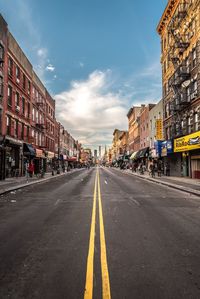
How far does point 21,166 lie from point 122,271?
98.4 ft

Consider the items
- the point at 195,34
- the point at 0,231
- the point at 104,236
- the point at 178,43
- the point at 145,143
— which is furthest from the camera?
the point at 145,143

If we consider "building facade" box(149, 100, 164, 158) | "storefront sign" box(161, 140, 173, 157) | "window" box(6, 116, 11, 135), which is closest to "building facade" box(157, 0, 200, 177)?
"storefront sign" box(161, 140, 173, 157)

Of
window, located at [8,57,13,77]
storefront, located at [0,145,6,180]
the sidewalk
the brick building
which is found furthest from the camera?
window, located at [8,57,13,77]

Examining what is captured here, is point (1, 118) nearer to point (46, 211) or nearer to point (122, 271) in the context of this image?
point (46, 211)

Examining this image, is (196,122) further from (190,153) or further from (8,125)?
(8,125)

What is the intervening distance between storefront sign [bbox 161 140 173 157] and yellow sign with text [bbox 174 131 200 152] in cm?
168

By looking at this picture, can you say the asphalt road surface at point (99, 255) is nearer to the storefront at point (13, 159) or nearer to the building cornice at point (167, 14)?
the storefront at point (13, 159)

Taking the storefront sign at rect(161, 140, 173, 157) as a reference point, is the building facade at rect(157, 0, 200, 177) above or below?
above

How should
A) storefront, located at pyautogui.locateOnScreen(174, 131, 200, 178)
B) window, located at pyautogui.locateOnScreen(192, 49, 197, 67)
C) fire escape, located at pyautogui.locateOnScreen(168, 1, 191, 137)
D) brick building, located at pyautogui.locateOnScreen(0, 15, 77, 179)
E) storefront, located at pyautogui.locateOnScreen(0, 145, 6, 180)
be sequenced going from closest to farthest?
1. storefront, located at pyautogui.locateOnScreen(0, 145, 6, 180)
2. storefront, located at pyautogui.locateOnScreen(174, 131, 200, 178)
3. brick building, located at pyautogui.locateOnScreen(0, 15, 77, 179)
4. window, located at pyautogui.locateOnScreen(192, 49, 197, 67)
5. fire escape, located at pyautogui.locateOnScreen(168, 1, 191, 137)

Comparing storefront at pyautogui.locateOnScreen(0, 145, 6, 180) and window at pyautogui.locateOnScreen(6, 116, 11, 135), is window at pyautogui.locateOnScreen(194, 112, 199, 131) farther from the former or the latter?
window at pyautogui.locateOnScreen(6, 116, 11, 135)

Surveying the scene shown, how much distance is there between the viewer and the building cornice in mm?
32750

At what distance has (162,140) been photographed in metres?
37.8

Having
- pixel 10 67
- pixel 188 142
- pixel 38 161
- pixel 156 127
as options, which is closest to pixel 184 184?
pixel 188 142

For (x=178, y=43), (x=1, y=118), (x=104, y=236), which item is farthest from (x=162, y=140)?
(x=104, y=236)
